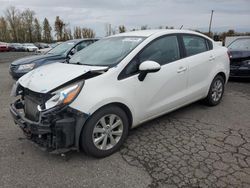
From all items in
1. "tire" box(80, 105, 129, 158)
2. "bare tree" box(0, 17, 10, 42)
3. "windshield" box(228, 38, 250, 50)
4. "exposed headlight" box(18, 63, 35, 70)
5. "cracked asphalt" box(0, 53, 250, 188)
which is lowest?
"cracked asphalt" box(0, 53, 250, 188)

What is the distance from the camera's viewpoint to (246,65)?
6.93 metres

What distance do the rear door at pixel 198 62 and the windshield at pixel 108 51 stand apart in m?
1.06

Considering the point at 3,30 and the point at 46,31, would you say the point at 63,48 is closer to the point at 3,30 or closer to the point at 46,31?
the point at 46,31

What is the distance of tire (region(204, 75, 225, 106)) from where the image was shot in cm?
472

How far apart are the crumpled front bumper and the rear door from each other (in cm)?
225

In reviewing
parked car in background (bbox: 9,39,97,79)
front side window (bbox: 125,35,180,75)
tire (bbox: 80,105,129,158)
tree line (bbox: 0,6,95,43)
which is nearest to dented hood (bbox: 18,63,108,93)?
front side window (bbox: 125,35,180,75)

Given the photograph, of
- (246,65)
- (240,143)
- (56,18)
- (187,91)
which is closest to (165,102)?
(187,91)

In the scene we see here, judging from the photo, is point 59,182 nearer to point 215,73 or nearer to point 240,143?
point 240,143

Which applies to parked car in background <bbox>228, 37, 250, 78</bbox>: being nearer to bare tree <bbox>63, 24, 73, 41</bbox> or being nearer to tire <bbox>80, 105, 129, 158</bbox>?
tire <bbox>80, 105, 129, 158</bbox>

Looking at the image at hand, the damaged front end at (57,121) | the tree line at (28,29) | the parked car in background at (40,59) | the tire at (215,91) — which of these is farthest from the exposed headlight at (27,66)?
the tree line at (28,29)

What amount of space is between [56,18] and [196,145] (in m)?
51.7

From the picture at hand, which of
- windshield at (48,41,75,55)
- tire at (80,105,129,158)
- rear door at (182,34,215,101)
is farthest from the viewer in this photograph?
windshield at (48,41,75,55)

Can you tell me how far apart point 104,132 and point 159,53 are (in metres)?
1.55

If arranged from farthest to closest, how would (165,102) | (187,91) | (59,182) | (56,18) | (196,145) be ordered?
(56,18) < (187,91) < (165,102) < (196,145) < (59,182)
